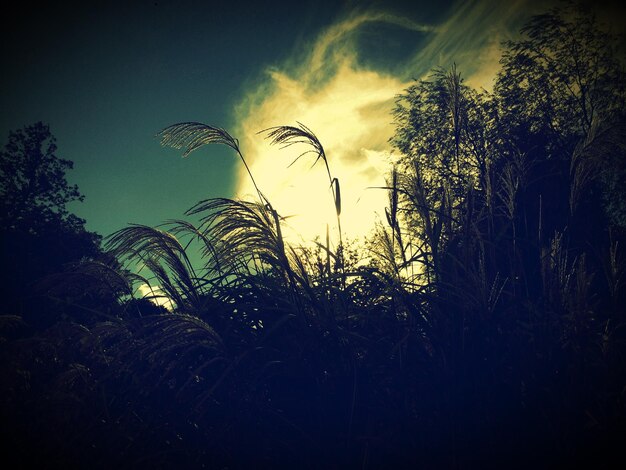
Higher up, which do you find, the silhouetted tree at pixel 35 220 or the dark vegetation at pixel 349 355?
the silhouetted tree at pixel 35 220

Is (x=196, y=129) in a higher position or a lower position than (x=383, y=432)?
higher

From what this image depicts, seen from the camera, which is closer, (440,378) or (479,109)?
(440,378)

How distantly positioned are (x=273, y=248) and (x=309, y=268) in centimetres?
50

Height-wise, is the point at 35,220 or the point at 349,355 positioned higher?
the point at 35,220

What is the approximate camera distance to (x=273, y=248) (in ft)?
7.16

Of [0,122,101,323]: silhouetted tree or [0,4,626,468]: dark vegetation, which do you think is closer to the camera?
[0,4,626,468]: dark vegetation

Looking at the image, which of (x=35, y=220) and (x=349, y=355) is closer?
(x=349, y=355)

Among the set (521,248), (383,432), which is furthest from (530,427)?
(521,248)

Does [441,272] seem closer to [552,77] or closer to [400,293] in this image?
[400,293]

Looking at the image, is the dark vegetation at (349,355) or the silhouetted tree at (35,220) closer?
the dark vegetation at (349,355)

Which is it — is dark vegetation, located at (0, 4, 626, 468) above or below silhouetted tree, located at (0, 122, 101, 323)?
below

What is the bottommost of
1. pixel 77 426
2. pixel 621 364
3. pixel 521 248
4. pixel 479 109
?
pixel 77 426

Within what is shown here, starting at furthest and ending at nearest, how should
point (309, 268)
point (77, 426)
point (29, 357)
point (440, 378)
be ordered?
point (29, 357) → point (309, 268) → point (77, 426) → point (440, 378)

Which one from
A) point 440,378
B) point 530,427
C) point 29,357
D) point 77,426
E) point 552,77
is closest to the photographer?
point 530,427
